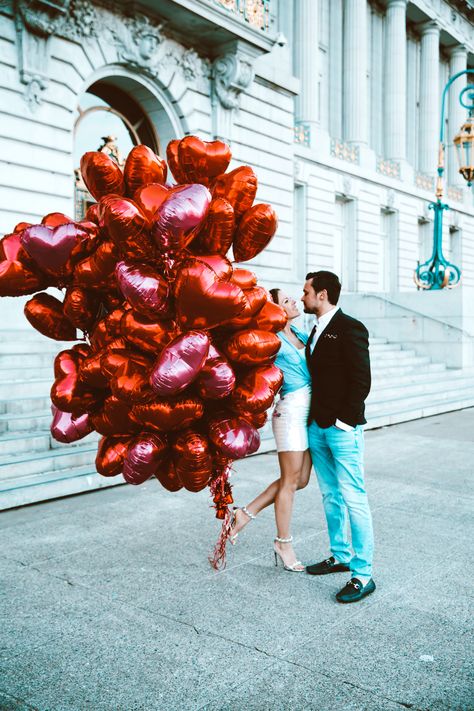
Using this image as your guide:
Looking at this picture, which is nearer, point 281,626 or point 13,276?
point 13,276

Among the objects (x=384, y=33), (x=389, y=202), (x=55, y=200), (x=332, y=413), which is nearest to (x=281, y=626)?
(x=332, y=413)

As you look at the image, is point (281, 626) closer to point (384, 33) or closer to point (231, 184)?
point (231, 184)

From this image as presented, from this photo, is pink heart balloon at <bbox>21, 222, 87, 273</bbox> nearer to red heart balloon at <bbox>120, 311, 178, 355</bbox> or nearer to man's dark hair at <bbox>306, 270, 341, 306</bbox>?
red heart balloon at <bbox>120, 311, 178, 355</bbox>

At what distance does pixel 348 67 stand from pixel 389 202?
5.81 m

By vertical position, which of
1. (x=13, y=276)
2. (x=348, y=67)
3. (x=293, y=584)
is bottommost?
(x=293, y=584)

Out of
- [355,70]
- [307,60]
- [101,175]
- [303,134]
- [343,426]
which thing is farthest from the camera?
[355,70]

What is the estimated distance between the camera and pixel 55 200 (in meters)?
12.3

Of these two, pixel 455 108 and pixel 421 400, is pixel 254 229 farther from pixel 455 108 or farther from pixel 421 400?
pixel 455 108

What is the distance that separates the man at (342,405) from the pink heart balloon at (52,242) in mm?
1756

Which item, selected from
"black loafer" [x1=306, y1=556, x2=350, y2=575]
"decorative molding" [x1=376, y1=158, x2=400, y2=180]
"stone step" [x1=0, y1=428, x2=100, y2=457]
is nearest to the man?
"black loafer" [x1=306, y1=556, x2=350, y2=575]

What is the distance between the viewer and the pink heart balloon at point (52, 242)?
288cm

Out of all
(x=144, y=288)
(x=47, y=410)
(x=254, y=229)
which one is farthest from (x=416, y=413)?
(x=144, y=288)

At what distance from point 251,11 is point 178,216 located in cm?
1491

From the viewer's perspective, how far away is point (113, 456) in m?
3.02
